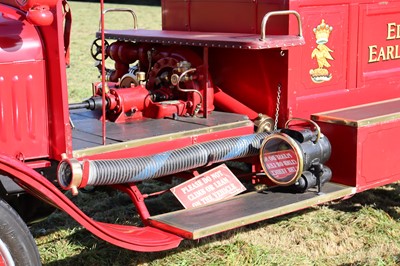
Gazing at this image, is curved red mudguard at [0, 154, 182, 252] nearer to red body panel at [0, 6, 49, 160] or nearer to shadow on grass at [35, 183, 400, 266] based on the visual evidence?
red body panel at [0, 6, 49, 160]

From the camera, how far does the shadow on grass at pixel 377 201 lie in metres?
4.76

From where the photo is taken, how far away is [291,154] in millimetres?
3762

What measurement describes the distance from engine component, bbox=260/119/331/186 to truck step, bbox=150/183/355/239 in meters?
0.12

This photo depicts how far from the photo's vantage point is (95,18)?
19906 millimetres

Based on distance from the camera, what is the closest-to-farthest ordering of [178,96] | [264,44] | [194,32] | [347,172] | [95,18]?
1. [264,44]
2. [347,172]
3. [178,96]
4. [194,32]
5. [95,18]

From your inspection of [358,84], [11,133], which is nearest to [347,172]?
[358,84]

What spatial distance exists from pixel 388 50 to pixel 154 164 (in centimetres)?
217

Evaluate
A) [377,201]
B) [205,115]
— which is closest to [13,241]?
[205,115]

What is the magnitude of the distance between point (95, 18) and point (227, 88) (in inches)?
635

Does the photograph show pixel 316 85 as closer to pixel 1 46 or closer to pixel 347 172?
pixel 347 172

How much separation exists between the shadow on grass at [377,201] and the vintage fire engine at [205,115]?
0.62 metres

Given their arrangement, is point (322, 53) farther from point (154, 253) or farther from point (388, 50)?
point (154, 253)

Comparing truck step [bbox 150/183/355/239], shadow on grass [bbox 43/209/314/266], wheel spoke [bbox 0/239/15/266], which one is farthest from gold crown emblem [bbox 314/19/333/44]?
wheel spoke [bbox 0/239/15/266]

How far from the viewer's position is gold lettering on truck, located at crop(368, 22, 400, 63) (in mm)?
4624
